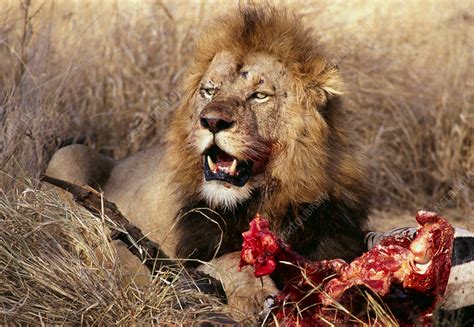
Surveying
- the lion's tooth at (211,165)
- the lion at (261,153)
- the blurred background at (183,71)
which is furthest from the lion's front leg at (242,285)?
the blurred background at (183,71)

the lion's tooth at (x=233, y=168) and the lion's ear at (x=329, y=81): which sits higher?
the lion's ear at (x=329, y=81)

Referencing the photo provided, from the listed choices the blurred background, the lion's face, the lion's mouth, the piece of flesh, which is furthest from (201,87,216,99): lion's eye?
the blurred background

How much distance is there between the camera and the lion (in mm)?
3621

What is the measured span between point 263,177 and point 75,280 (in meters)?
0.87

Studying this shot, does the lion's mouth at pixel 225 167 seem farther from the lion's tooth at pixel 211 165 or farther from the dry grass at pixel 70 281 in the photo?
the dry grass at pixel 70 281

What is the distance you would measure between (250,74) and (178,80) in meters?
2.99

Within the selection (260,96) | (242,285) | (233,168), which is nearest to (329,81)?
(260,96)

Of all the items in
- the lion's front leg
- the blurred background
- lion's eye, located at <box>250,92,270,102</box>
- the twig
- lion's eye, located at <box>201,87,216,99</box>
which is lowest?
the blurred background

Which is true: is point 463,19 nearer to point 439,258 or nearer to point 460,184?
point 460,184

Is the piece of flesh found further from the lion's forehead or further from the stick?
the lion's forehead

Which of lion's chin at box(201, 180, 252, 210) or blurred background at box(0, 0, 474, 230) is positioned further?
blurred background at box(0, 0, 474, 230)

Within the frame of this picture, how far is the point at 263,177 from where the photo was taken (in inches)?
145

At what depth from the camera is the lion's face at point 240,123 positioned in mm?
3557

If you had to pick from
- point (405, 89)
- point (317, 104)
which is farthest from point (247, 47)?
point (405, 89)
